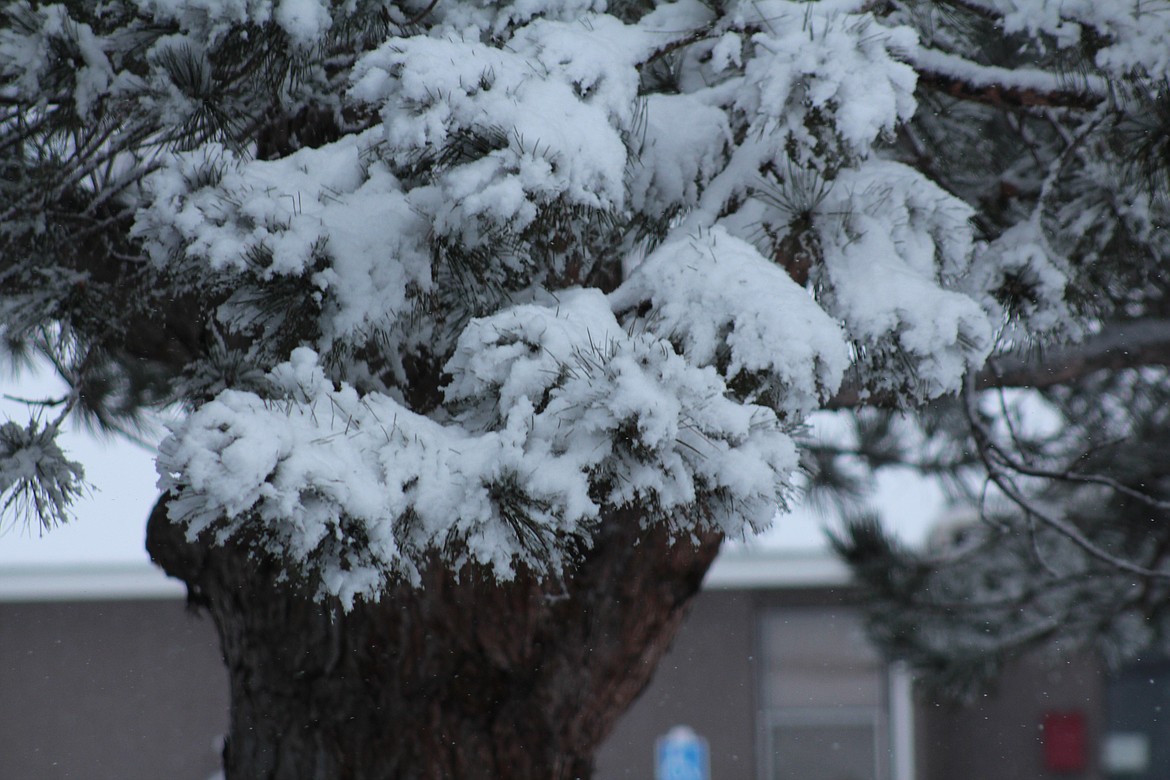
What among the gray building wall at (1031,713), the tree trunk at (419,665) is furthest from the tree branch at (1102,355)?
the gray building wall at (1031,713)

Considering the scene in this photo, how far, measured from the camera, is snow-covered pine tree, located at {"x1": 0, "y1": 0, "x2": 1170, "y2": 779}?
1.12m

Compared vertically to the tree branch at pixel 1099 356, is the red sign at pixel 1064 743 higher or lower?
lower

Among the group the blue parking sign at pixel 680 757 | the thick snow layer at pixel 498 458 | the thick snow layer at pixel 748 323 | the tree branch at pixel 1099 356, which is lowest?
the blue parking sign at pixel 680 757

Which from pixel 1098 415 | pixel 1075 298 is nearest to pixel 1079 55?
pixel 1075 298

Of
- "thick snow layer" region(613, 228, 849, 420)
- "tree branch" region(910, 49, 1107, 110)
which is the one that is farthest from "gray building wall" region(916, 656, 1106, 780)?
"thick snow layer" region(613, 228, 849, 420)

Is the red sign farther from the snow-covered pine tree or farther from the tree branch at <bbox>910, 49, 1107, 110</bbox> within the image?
the tree branch at <bbox>910, 49, 1107, 110</bbox>

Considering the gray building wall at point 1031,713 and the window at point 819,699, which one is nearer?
the gray building wall at point 1031,713

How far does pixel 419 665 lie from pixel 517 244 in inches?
39.8

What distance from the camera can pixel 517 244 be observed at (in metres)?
1.30

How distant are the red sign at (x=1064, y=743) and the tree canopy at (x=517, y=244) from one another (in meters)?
7.78

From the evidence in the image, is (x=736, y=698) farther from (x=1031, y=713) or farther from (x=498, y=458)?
(x=498, y=458)

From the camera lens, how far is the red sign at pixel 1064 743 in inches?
345

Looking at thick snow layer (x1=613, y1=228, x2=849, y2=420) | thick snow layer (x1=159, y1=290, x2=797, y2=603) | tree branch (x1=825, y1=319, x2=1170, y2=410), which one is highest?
tree branch (x1=825, y1=319, x2=1170, y2=410)

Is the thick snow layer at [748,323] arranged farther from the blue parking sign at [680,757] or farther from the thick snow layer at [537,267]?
the blue parking sign at [680,757]
